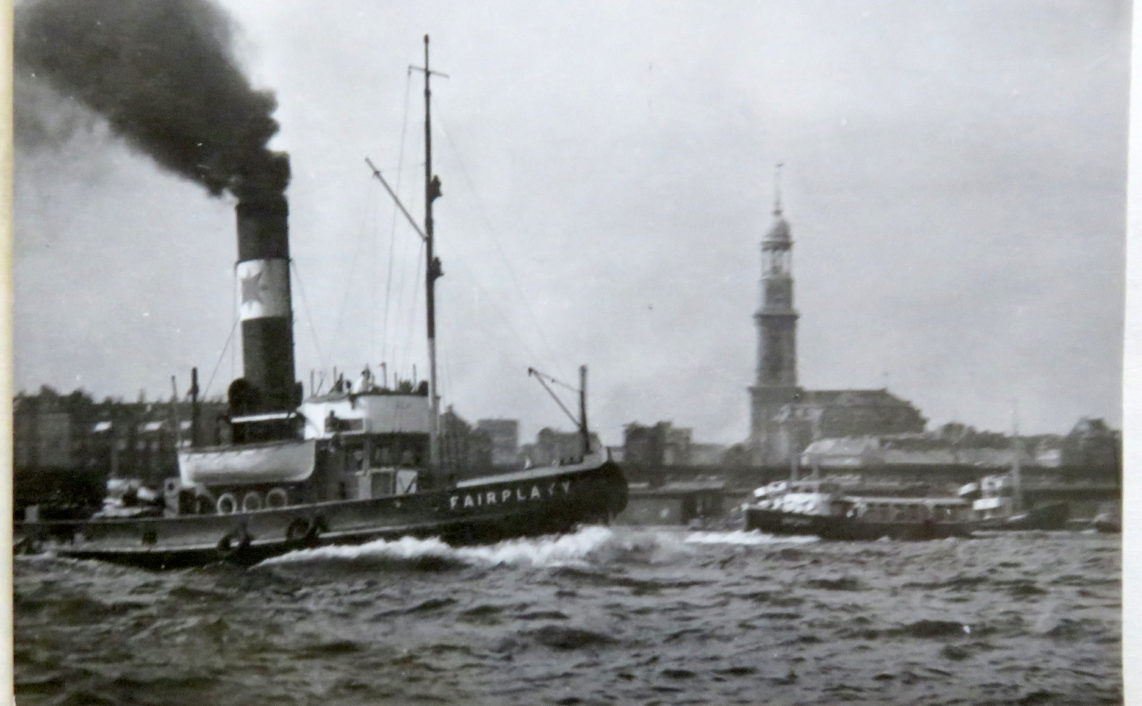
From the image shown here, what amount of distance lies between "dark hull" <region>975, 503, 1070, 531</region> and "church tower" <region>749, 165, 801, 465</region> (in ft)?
1.79

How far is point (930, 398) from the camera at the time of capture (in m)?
2.66

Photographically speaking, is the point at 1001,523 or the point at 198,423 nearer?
the point at 1001,523

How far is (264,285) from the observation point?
289cm

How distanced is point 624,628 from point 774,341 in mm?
795

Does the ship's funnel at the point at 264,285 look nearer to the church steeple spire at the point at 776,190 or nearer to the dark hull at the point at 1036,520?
the church steeple spire at the point at 776,190

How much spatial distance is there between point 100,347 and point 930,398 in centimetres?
215

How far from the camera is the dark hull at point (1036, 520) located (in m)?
2.54

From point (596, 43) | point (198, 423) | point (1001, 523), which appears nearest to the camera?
point (1001, 523)

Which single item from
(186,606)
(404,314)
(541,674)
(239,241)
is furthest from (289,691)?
(239,241)

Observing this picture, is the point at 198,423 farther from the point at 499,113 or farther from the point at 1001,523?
the point at 1001,523

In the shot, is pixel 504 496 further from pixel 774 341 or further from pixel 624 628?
pixel 774 341

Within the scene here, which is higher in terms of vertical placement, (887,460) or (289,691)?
(887,460)

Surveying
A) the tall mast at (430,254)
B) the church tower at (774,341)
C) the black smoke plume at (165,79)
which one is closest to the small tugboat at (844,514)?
the church tower at (774,341)

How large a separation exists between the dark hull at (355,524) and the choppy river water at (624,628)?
3.0 inches
